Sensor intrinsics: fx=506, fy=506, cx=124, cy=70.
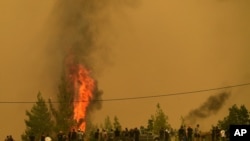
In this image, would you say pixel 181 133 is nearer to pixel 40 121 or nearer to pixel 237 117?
pixel 40 121

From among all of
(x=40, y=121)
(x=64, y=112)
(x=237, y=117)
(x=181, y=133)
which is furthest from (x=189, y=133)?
(x=237, y=117)

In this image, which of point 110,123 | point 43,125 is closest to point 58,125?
point 43,125

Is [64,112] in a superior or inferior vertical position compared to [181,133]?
superior

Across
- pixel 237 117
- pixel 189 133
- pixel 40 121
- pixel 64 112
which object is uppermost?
pixel 237 117

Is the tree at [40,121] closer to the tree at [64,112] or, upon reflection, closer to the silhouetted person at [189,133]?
the tree at [64,112]

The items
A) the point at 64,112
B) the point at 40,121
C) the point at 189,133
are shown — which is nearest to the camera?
the point at 189,133

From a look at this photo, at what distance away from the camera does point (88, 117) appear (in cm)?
13650

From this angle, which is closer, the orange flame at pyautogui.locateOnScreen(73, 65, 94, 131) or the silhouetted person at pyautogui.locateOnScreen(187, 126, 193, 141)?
the silhouetted person at pyautogui.locateOnScreen(187, 126, 193, 141)

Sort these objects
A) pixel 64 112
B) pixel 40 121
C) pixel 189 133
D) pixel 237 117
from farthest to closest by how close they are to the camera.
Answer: pixel 237 117, pixel 40 121, pixel 64 112, pixel 189 133

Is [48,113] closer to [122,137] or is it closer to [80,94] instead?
[80,94]


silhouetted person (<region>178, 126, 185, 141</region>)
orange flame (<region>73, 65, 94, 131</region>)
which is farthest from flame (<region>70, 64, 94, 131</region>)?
silhouetted person (<region>178, 126, 185, 141</region>)

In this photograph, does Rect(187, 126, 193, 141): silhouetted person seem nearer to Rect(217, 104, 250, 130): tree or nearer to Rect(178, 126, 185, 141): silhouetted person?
Rect(178, 126, 185, 141): silhouetted person

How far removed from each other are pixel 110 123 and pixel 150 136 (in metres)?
82.3

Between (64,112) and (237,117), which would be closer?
(64,112)
